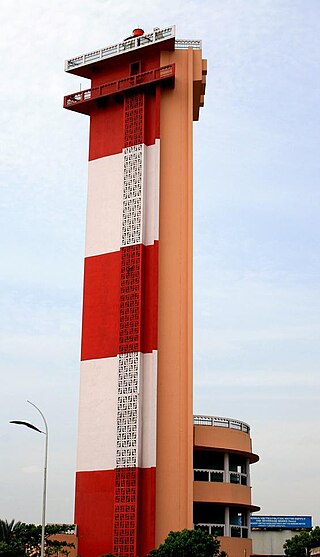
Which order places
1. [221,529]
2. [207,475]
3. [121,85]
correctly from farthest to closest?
[121,85] < [207,475] < [221,529]

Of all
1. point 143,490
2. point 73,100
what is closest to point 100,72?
point 73,100

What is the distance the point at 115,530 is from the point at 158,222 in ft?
53.2

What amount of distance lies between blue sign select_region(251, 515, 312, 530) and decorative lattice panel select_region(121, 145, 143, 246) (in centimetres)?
3783

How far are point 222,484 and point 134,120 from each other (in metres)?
21.2

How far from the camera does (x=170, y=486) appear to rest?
41.2 m

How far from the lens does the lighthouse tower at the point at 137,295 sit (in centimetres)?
4144

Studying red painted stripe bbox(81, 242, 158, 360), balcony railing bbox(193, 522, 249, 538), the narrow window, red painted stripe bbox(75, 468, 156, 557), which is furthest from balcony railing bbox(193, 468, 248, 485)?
the narrow window

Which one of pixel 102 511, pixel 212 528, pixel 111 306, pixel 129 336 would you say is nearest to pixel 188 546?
pixel 102 511

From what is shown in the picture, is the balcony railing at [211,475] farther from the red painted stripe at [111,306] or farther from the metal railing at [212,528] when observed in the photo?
the red painted stripe at [111,306]

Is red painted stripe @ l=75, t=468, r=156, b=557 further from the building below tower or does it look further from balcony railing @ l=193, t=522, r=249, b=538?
the building below tower

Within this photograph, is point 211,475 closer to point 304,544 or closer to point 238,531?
point 238,531

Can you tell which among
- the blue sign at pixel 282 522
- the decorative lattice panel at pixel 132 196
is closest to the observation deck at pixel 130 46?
the decorative lattice panel at pixel 132 196

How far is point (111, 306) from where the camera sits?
149 ft

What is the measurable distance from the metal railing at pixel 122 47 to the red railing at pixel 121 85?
1.71 metres
